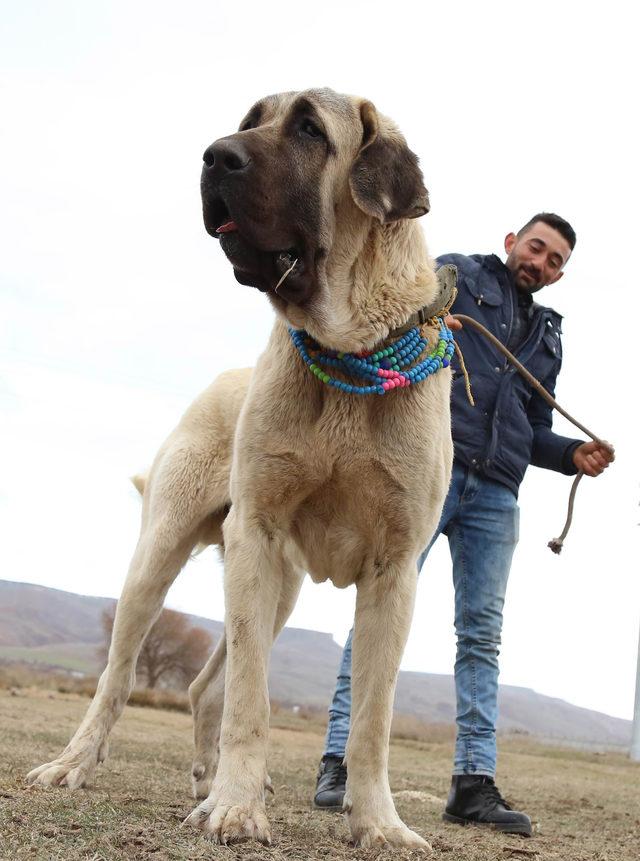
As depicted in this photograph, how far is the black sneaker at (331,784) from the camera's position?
179 inches

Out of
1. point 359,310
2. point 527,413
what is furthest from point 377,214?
point 527,413

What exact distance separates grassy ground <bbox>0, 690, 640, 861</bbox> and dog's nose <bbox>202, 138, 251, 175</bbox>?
1.88 meters

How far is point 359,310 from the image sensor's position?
3.27 meters

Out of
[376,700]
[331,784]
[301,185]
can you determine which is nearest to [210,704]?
[331,784]

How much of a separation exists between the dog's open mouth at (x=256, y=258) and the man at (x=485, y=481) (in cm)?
194

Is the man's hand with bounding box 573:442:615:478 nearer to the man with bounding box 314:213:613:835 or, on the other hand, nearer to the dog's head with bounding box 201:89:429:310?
the man with bounding box 314:213:613:835

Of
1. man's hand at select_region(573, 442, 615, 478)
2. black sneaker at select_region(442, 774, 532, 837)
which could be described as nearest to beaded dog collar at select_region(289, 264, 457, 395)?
man's hand at select_region(573, 442, 615, 478)

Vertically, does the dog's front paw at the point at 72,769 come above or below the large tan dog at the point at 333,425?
below

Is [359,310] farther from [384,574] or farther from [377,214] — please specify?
[384,574]

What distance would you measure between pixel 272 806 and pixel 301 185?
272 centimetres

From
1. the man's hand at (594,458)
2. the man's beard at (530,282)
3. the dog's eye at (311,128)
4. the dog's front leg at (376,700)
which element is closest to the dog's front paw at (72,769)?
the dog's front leg at (376,700)

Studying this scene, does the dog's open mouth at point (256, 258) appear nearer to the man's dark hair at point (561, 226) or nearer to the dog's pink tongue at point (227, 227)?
the dog's pink tongue at point (227, 227)

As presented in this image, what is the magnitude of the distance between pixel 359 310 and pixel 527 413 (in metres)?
2.31

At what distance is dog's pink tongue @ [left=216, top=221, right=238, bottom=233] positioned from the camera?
9.75ft
